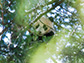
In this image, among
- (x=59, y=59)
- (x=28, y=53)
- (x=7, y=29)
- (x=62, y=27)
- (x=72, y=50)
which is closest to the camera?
(x=28, y=53)

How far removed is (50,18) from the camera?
4.89 ft

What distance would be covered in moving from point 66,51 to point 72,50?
81 mm

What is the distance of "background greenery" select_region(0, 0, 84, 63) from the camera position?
3.91 ft

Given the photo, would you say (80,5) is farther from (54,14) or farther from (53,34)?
(53,34)

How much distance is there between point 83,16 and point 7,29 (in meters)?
0.90

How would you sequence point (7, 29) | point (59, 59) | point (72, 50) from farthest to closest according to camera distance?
point (59, 59), point (72, 50), point (7, 29)

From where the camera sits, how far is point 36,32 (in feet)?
4.11

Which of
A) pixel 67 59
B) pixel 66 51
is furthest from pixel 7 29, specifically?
pixel 67 59

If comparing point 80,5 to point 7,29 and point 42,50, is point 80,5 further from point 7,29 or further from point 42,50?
point 7,29

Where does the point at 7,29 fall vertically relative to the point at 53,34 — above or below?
above

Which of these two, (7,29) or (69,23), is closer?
(7,29)

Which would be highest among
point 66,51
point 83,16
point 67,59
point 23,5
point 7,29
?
point 23,5

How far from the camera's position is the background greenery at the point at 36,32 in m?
1.19

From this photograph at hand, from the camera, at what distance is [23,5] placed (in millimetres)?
1199
